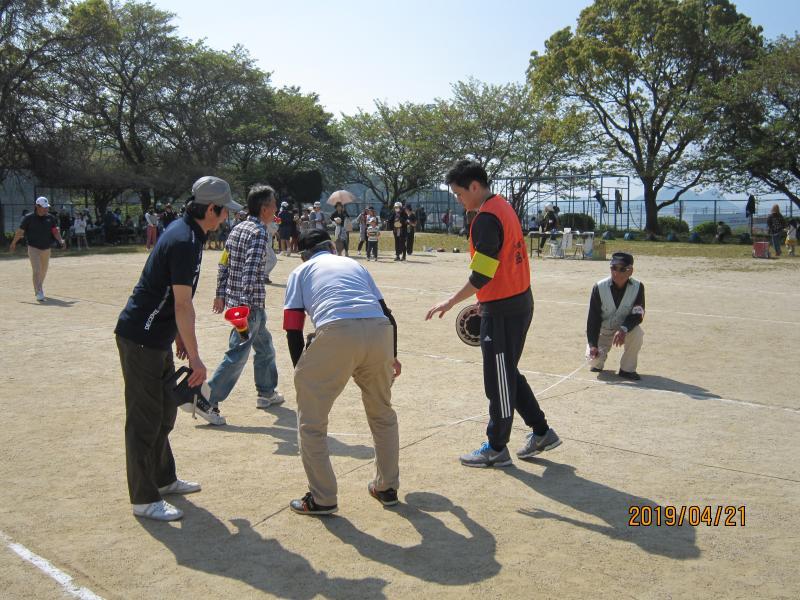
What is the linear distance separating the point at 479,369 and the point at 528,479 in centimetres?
325

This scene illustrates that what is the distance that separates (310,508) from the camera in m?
4.21

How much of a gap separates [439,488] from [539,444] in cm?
90

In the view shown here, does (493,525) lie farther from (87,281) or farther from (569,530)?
(87,281)

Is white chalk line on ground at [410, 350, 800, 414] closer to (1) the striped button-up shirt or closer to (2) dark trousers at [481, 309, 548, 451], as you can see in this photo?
(2) dark trousers at [481, 309, 548, 451]

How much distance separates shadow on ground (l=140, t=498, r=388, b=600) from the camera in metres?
3.41

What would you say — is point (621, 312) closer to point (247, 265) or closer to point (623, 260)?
point (623, 260)

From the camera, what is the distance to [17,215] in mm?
45188

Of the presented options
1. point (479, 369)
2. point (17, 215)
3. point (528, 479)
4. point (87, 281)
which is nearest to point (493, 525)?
point (528, 479)

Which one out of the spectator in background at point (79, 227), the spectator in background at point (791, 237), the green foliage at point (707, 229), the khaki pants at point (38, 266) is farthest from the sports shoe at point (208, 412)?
the green foliage at point (707, 229)

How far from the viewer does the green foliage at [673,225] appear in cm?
3988

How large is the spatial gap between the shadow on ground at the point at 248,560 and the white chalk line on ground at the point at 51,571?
47 centimetres

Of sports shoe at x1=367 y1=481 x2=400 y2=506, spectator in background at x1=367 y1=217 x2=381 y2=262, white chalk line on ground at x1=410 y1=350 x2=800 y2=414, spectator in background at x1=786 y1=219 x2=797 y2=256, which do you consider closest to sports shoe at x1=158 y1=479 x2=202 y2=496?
sports shoe at x1=367 y1=481 x2=400 y2=506

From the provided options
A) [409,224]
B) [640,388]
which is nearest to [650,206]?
[409,224]

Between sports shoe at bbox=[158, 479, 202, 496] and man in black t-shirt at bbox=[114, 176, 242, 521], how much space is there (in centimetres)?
26
